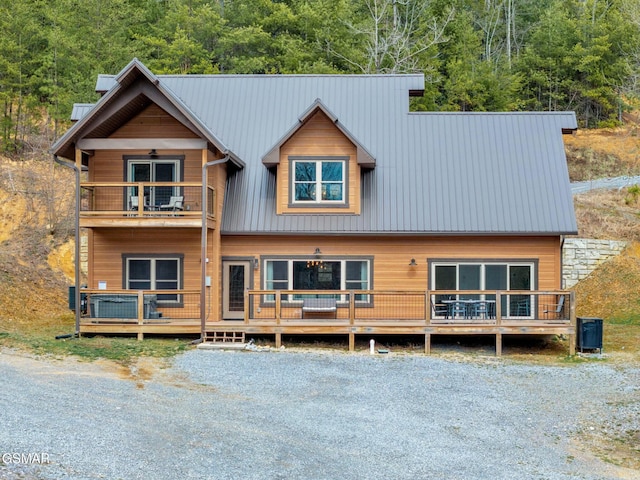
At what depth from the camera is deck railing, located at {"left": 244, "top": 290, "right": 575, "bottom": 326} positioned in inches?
658

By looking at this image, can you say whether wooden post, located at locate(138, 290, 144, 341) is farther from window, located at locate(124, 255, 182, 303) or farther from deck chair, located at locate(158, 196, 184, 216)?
deck chair, located at locate(158, 196, 184, 216)

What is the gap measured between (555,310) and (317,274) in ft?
20.8

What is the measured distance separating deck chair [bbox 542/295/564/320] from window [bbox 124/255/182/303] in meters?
9.92

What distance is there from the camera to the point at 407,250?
18641 millimetres

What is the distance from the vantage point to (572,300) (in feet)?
53.9

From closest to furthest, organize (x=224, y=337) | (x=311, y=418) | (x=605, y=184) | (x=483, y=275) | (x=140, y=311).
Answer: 1. (x=311, y=418)
2. (x=224, y=337)
3. (x=140, y=311)
4. (x=483, y=275)
5. (x=605, y=184)

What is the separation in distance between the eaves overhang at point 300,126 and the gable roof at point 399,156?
40 millimetres

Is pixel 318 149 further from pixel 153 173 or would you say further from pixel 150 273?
pixel 150 273

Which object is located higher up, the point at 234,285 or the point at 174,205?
the point at 174,205

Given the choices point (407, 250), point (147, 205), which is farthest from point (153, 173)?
point (407, 250)

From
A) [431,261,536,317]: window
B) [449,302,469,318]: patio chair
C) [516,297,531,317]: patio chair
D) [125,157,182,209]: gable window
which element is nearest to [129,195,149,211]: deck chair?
[125,157,182,209]: gable window

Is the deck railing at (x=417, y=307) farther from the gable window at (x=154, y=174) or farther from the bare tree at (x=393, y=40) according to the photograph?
the bare tree at (x=393, y=40)


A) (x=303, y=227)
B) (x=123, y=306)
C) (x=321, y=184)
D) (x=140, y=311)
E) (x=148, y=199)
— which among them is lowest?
(x=140, y=311)

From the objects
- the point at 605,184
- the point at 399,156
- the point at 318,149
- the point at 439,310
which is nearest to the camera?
the point at 439,310
